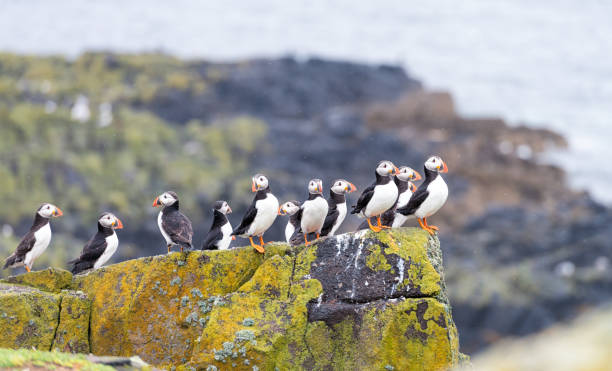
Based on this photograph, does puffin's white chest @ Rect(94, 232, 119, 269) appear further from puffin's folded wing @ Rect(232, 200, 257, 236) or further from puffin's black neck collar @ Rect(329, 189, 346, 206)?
puffin's black neck collar @ Rect(329, 189, 346, 206)

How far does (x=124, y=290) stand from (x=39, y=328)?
119 centimetres

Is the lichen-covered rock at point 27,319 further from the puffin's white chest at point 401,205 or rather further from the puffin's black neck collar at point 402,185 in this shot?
the puffin's black neck collar at point 402,185

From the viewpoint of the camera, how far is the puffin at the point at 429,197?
34.1 ft

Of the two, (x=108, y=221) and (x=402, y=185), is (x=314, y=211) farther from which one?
(x=108, y=221)

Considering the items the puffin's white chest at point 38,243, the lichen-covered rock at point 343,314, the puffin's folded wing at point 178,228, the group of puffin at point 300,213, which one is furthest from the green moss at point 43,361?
the puffin's white chest at point 38,243

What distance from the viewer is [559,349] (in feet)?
13.1

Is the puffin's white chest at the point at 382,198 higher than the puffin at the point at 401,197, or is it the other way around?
the puffin at the point at 401,197

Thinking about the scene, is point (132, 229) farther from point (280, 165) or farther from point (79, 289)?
point (79, 289)

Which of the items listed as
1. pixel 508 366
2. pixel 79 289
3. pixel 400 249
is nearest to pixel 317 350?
pixel 400 249

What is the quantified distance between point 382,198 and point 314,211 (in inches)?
40.8

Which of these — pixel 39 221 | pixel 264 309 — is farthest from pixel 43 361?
pixel 39 221

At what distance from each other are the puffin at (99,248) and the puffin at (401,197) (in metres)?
3.86

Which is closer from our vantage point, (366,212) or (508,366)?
(508,366)

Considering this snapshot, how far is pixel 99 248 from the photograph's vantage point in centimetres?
1142
